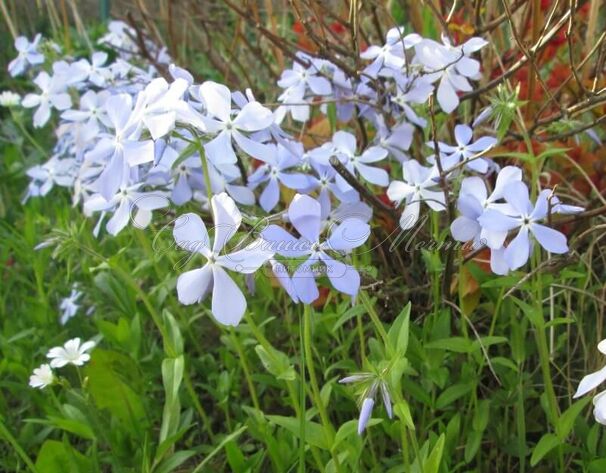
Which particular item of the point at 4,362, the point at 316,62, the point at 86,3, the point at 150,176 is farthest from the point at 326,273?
the point at 86,3

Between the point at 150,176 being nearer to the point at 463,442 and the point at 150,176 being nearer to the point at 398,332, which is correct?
the point at 398,332

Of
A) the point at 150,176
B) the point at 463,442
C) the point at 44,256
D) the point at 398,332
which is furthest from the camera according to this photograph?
the point at 44,256

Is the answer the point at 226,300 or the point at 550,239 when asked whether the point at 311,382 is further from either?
the point at 550,239

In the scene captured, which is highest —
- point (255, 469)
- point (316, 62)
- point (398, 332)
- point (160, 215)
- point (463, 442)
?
point (316, 62)

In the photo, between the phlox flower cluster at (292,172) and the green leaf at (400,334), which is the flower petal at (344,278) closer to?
the phlox flower cluster at (292,172)

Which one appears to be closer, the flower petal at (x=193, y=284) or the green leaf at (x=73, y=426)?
the flower petal at (x=193, y=284)

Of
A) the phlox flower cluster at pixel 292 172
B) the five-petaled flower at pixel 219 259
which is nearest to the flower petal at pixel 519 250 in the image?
the phlox flower cluster at pixel 292 172

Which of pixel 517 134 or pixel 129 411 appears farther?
pixel 517 134

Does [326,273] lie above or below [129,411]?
above
